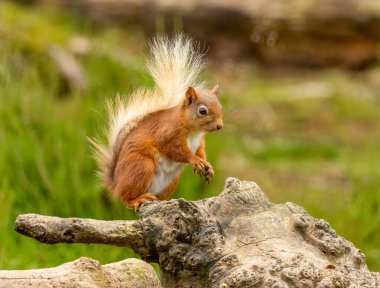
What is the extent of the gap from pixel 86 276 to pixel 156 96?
116 centimetres

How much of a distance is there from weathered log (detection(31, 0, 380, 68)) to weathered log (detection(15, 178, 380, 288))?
24.6 feet

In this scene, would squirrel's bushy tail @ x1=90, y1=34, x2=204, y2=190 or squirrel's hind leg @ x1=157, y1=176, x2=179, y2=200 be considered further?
squirrel's bushy tail @ x1=90, y1=34, x2=204, y2=190

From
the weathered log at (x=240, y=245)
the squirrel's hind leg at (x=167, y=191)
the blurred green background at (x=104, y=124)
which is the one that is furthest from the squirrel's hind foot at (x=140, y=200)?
the blurred green background at (x=104, y=124)

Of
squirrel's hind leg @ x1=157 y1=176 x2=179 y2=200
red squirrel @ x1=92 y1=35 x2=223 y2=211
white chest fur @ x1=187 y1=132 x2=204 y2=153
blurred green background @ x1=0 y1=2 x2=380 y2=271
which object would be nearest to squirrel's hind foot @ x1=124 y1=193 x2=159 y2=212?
red squirrel @ x1=92 y1=35 x2=223 y2=211

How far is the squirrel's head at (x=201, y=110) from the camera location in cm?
328

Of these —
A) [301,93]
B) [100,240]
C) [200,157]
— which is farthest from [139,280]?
[301,93]

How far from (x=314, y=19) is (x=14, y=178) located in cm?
605

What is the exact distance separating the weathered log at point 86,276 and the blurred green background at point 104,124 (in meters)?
0.95

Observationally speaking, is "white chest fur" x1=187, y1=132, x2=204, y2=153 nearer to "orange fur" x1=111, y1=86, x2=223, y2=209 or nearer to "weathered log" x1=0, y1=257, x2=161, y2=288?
"orange fur" x1=111, y1=86, x2=223, y2=209

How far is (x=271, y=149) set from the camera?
308 inches

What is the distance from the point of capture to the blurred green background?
4.89m

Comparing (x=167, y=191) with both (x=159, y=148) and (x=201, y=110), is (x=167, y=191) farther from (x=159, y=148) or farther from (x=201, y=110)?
(x=201, y=110)

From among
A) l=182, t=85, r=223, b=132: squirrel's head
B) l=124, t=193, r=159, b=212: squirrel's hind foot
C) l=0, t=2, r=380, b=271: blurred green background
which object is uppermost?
l=0, t=2, r=380, b=271: blurred green background

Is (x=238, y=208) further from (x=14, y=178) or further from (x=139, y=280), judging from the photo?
(x=14, y=178)
